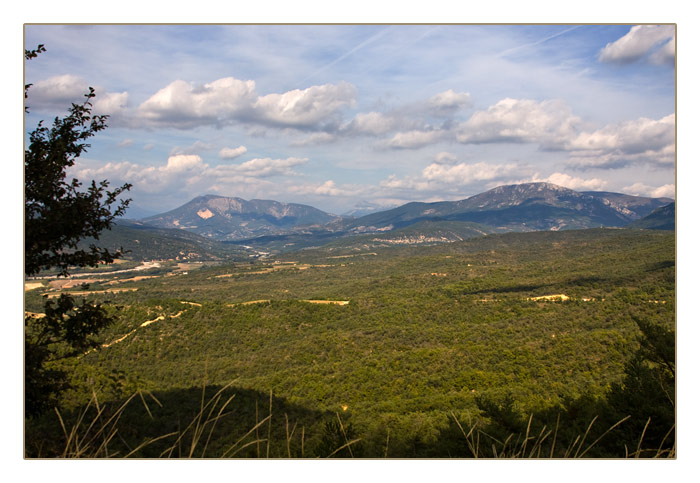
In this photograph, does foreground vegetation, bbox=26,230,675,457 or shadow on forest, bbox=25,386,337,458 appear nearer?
shadow on forest, bbox=25,386,337,458

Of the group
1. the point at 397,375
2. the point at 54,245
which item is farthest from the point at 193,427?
the point at 397,375

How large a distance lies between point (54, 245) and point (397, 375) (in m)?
21.5

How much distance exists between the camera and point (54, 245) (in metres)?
6.79

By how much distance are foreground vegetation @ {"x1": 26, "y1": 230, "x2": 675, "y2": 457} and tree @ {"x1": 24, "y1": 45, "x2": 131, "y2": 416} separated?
1.96ft

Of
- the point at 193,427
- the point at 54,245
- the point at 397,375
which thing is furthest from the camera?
the point at 397,375

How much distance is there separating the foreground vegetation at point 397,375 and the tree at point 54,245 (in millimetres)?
597

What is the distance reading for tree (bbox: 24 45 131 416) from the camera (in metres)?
6.47

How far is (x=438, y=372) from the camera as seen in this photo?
80.6 ft

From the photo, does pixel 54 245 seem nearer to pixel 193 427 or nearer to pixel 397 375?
pixel 193 427

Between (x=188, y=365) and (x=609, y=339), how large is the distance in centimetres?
3065

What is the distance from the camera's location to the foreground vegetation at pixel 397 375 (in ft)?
22.8

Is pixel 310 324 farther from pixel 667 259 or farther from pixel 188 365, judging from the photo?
pixel 667 259

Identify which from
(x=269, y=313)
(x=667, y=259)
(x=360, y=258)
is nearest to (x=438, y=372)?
(x=269, y=313)

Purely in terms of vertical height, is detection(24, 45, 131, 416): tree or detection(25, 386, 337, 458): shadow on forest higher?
detection(24, 45, 131, 416): tree
